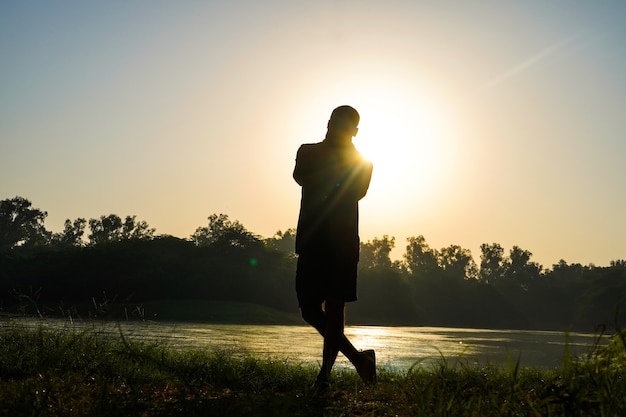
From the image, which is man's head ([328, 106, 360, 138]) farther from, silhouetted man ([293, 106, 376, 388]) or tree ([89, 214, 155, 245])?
tree ([89, 214, 155, 245])

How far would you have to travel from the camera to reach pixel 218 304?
128ft

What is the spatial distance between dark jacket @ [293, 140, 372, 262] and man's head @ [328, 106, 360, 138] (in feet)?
0.39

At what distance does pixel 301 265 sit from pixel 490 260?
154 m

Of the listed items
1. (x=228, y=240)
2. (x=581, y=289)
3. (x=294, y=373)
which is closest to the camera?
(x=294, y=373)

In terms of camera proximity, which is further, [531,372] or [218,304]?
[218,304]

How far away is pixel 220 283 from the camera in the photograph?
45125 mm

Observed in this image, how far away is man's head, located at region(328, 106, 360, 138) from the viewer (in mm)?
5020

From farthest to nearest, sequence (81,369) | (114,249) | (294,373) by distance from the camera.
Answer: (114,249) < (294,373) < (81,369)

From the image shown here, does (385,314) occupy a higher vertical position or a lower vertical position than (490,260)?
lower

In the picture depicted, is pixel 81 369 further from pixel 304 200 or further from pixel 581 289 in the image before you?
pixel 581 289

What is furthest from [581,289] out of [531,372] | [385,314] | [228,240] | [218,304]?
[531,372]

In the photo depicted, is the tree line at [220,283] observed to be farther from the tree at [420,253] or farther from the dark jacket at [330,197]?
the tree at [420,253]

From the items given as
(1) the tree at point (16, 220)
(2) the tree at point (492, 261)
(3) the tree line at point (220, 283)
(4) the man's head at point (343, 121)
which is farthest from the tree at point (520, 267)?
(4) the man's head at point (343, 121)

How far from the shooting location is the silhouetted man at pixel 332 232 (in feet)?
15.1
